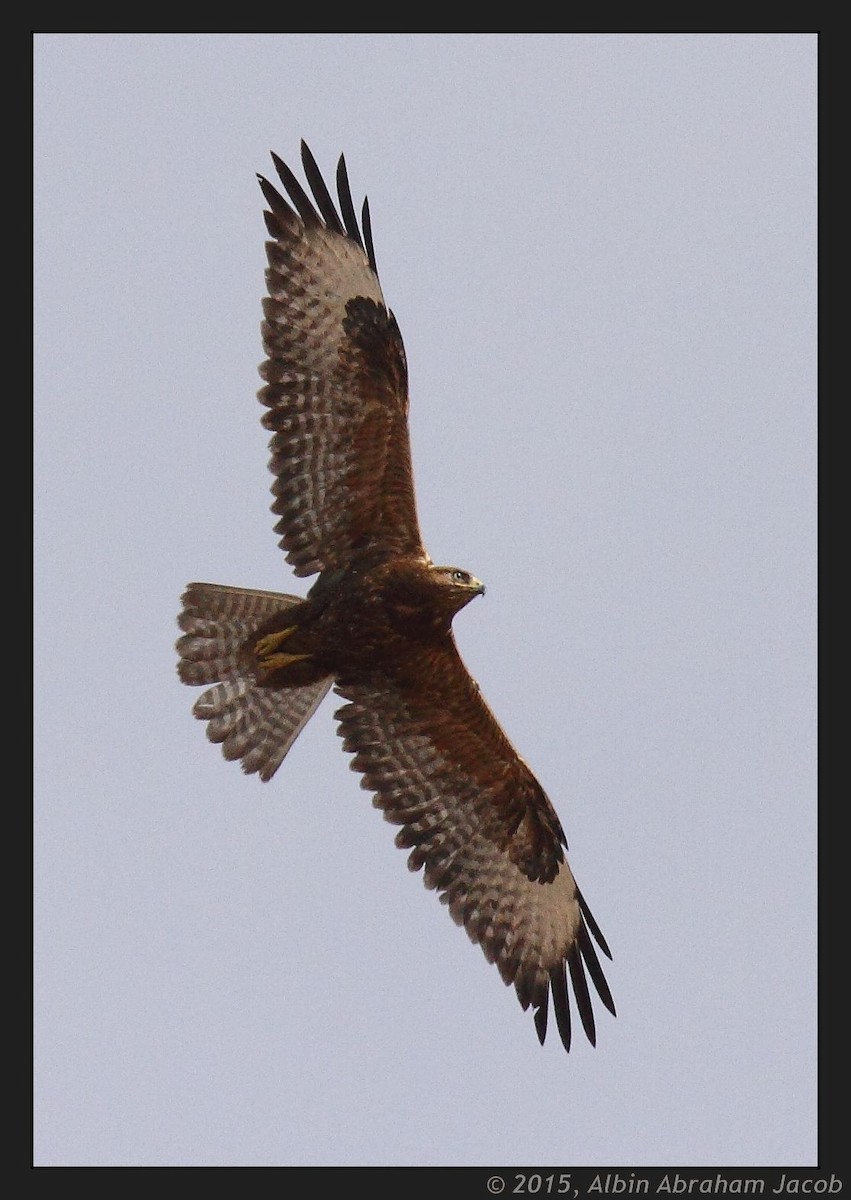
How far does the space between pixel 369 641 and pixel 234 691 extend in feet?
3.49

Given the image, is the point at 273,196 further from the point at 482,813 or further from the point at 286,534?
the point at 482,813

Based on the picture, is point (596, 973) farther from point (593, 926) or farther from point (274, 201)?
point (274, 201)

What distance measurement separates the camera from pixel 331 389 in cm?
1452

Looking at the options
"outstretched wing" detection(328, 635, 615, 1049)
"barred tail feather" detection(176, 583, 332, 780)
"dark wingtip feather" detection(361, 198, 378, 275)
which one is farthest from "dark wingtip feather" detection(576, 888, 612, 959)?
"dark wingtip feather" detection(361, 198, 378, 275)

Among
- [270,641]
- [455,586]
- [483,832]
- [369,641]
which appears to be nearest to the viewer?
[455,586]

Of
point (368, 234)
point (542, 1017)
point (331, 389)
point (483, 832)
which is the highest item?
point (368, 234)

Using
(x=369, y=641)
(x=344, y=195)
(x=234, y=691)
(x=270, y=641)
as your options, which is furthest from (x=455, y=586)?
(x=344, y=195)

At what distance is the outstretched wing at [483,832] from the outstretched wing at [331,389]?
1034 millimetres

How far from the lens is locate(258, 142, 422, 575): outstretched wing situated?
569 inches

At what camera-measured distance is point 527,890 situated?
50.3ft

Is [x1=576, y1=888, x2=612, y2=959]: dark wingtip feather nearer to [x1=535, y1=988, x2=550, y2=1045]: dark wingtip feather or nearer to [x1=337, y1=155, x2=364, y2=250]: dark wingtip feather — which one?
[x1=535, y1=988, x2=550, y2=1045]: dark wingtip feather

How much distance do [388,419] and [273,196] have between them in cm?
153

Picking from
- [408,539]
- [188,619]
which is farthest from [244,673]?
[408,539]

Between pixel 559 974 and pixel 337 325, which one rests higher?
pixel 337 325
